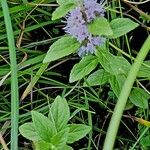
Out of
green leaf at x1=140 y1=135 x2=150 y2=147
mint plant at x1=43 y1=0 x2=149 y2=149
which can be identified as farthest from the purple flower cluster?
green leaf at x1=140 y1=135 x2=150 y2=147

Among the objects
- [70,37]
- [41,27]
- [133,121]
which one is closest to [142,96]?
[133,121]

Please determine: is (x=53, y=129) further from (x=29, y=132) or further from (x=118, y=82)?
(x=118, y=82)

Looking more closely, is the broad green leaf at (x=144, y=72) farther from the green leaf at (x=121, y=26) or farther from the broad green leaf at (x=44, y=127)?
the broad green leaf at (x=44, y=127)

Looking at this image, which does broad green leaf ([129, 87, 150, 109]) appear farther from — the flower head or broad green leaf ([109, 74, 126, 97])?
the flower head

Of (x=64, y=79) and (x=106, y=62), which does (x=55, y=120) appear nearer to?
(x=106, y=62)

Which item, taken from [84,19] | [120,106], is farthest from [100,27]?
[120,106]

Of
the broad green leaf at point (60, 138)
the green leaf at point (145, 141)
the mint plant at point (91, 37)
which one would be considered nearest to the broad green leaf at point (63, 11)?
the mint plant at point (91, 37)
